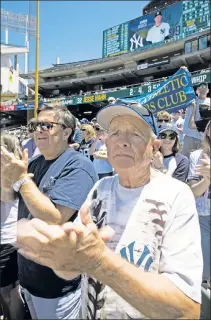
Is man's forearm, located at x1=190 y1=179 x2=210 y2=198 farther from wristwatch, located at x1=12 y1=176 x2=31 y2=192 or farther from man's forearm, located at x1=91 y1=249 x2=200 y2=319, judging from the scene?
wristwatch, located at x1=12 y1=176 x2=31 y2=192

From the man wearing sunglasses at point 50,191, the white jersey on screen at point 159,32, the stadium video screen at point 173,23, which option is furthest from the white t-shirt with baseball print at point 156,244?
the white jersey on screen at point 159,32

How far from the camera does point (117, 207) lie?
1027 mm

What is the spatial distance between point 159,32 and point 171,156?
31.6 m

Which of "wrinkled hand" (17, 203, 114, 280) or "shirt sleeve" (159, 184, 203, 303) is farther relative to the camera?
"shirt sleeve" (159, 184, 203, 303)

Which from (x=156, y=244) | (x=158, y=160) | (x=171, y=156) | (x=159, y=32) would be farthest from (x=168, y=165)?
(x=159, y=32)

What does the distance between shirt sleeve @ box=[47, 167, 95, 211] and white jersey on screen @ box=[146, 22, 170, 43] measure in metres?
31.1

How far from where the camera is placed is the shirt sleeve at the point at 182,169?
4.33ft

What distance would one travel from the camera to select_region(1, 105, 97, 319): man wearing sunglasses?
0.84m

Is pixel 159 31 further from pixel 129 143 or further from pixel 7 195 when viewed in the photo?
pixel 7 195

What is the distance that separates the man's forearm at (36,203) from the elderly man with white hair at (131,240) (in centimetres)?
5

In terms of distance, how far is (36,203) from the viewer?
0.85 m

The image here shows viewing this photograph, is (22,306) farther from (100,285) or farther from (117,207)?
(117,207)

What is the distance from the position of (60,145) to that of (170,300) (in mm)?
572

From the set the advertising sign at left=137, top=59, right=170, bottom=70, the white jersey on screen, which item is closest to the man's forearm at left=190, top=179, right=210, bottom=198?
the advertising sign at left=137, top=59, right=170, bottom=70
